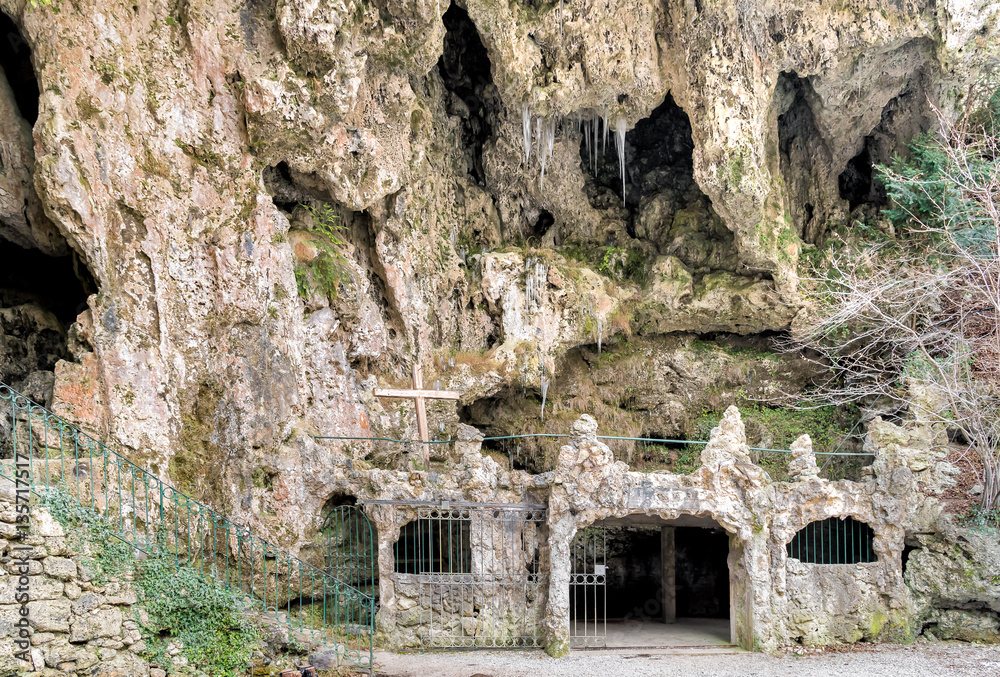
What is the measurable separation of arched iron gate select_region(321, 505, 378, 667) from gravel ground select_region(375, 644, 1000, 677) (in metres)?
0.96

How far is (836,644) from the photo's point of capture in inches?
497

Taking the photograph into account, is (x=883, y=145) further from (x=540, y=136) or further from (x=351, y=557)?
(x=351, y=557)

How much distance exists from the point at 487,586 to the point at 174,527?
5.02 meters

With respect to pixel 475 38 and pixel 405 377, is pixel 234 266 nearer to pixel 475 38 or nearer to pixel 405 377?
pixel 405 377

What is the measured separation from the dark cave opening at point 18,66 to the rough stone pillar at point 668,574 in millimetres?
15457

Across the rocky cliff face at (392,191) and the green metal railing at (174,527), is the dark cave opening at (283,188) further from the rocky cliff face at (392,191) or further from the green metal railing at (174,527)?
the green metal railing at (174,527)

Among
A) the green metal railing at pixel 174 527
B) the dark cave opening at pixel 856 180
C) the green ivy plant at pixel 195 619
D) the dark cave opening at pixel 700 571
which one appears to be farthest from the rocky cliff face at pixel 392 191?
the dark cave opening at pixel 700 571

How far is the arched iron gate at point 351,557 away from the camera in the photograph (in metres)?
12.7

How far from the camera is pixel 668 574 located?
17578 millimetres

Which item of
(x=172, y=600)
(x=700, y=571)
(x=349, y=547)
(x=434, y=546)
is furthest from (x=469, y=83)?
(x=700, y=571)

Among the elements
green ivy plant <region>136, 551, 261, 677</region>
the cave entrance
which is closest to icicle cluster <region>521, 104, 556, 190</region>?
the cave entrance

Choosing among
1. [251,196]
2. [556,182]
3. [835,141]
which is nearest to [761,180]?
[835,141]

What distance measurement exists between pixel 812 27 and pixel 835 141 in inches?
119

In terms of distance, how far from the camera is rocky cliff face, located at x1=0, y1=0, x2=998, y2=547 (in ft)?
38.5
